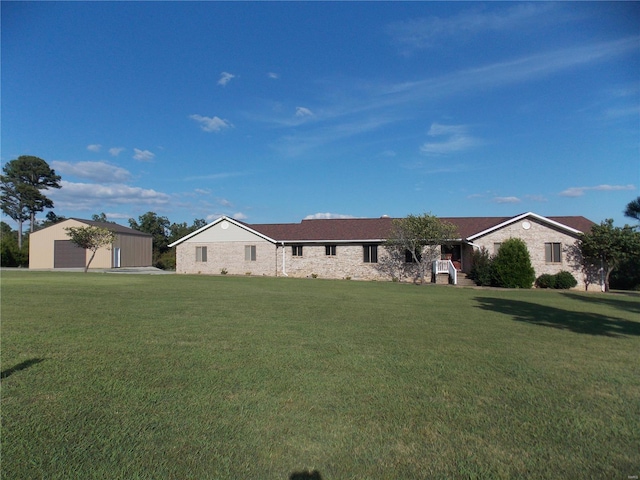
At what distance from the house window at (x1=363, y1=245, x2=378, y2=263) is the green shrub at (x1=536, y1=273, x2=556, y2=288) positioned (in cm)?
1031

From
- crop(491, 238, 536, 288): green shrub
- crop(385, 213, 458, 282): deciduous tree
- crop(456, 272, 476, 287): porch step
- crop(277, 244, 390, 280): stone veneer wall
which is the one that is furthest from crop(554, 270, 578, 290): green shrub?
crop(277, 244, 390, 280): stone veneer wall

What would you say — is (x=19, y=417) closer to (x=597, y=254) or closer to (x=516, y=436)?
(x=516, y=436)

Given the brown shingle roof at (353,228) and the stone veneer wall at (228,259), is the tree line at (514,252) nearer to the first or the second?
the brown shingle roof at (353,228)

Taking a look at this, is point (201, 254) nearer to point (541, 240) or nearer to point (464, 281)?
point (464, 281)

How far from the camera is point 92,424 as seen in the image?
352 centimetres

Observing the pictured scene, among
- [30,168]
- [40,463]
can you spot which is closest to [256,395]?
[40,463]

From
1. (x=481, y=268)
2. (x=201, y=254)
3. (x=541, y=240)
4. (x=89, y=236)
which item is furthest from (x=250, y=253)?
(x=541, y=240)

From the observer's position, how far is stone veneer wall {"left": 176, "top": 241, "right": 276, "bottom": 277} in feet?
103

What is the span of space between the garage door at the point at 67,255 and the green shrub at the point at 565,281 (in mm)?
39574

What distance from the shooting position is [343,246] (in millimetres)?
29969

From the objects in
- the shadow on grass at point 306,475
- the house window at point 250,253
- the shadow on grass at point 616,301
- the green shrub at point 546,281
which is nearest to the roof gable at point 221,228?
the house window at point 250,253

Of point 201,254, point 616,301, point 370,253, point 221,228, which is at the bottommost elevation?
point 616,301

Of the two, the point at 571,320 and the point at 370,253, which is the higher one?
the point at 370,253

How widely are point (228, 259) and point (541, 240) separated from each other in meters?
22.1
